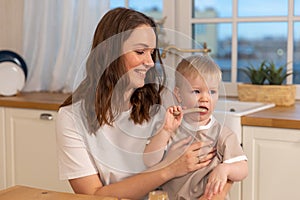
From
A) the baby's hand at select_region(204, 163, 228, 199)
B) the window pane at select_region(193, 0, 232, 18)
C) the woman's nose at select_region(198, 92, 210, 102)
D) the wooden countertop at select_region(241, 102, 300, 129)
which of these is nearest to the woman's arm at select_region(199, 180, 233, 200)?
the baby's hand at select_region(204, 163, 228, 199)

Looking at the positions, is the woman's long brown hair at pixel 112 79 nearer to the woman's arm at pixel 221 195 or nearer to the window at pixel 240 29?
the woman's arm at pixel 221 195

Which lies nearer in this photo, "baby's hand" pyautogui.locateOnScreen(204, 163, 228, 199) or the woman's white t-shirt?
"baby's hand" pyautogui.locateOnScreen(204, 163, 228, 199)

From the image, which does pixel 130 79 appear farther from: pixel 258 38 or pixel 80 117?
pixel 258 38

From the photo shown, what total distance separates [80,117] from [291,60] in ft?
5.17

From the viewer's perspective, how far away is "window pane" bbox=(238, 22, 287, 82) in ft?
9.89

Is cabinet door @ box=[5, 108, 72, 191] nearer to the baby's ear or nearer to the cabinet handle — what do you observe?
the cabinet handle

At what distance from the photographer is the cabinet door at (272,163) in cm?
227

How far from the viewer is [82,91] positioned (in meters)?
1.77

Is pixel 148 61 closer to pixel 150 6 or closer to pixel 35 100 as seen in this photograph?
pixel 35 100

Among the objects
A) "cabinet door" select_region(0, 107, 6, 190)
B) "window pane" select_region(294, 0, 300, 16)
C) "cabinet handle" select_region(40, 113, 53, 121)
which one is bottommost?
"cabinet door" select_region(0, 107, 6, 190)

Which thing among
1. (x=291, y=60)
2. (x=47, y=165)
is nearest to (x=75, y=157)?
(x=47, y=165)

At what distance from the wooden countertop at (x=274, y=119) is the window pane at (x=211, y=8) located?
0.87 meters

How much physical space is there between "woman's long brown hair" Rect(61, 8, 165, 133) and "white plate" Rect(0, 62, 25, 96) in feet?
5.06

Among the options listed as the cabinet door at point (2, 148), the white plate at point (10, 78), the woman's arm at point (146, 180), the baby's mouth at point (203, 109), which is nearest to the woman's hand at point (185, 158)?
the woman's arm at point (146, 180)
